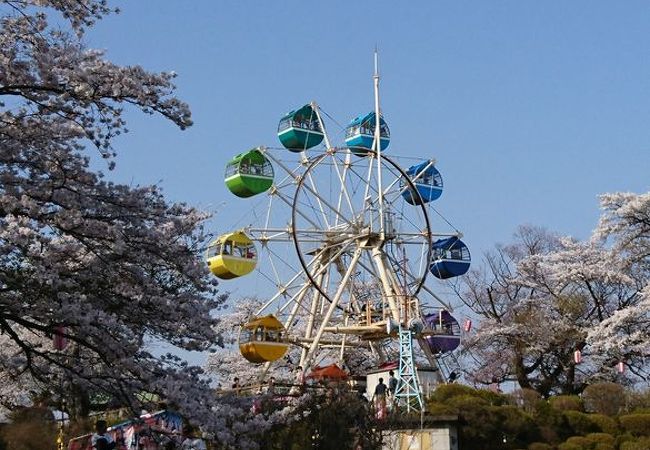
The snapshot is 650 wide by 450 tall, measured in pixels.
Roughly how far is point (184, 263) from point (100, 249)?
46.5 inches

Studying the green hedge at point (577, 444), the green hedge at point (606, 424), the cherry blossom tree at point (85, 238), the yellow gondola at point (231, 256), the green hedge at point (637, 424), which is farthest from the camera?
the yellow gondola at point (231, 256)

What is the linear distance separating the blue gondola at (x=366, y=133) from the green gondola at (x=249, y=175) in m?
4.56

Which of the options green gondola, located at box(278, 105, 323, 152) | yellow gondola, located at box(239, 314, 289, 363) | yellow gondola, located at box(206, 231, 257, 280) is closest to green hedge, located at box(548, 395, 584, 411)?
yellow gondola, located at box(239, 314, 289, 363)

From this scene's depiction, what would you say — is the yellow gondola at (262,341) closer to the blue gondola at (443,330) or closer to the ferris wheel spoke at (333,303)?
the ferris wheel spoke at (333,303)

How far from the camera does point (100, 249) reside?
12.4 meters

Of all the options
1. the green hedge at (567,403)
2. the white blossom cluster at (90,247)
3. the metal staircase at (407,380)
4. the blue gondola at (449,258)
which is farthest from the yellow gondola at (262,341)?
the white blossom cluster at (90,247)

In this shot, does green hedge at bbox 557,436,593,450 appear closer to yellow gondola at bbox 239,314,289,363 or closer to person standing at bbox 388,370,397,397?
person standing at bbox 388,370,397,397

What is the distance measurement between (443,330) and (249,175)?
914 cm

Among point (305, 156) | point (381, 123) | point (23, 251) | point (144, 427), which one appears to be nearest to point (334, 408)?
point (144, 427)

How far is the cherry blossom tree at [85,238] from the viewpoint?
1141cm

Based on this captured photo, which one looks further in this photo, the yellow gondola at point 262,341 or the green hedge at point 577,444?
the yellow gondola at point 262,341

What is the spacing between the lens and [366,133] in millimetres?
35906

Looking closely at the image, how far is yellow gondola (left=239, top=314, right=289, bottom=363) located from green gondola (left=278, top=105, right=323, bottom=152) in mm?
7298

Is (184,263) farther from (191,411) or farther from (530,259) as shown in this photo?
(530,259)
